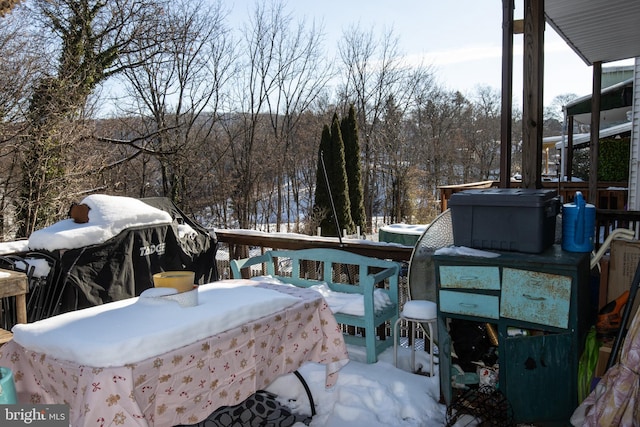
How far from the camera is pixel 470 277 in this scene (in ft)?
8.72

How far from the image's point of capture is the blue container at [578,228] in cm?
262

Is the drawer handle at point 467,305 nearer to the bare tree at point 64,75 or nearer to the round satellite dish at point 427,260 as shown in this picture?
the round satellite dish at point 427,260

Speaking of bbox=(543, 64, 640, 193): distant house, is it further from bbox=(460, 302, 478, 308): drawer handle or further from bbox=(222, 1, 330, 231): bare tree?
bbox=(222, 1, 330, 231): bare tree

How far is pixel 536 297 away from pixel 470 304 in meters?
0.35

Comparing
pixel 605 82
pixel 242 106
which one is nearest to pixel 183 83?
pixel 242 106

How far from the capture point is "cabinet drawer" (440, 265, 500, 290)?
260cm

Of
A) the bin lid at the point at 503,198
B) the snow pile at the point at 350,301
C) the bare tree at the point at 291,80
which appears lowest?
the snow pile at the point at 350,301

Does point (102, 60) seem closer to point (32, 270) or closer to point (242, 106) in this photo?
point (242, 106)

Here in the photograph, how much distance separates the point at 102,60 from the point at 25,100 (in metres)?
3.78

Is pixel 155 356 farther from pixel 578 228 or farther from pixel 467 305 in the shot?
pixel 578 228

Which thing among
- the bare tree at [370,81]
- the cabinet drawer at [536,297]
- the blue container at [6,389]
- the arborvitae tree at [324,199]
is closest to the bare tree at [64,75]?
the arborvitae tree at [324,199]

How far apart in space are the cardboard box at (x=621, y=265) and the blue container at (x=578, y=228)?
0.95 feet

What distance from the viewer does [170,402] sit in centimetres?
169

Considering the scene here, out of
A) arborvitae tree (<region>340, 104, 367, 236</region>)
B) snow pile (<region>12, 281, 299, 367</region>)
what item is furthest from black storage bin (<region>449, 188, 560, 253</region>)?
arborvitae tree (<region>340, 104, 367, 236</region>)
